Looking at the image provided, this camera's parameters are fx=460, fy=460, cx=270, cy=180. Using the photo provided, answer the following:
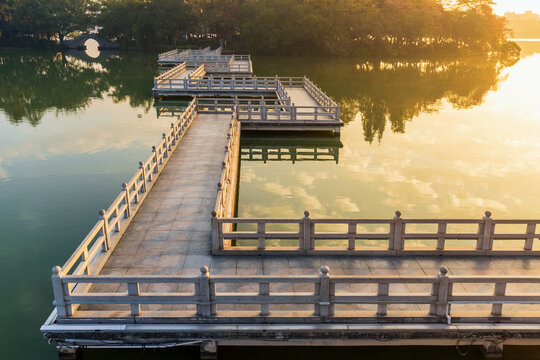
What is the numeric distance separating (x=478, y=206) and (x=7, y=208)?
18.5 metres

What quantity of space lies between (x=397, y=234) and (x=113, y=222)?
23.1 ft

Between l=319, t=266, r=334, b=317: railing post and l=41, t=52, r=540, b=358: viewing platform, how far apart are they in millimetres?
21

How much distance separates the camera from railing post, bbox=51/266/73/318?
8.22 m

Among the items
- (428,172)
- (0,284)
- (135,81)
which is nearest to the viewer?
(0,284)

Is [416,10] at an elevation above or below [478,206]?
above

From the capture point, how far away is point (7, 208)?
17578 mm

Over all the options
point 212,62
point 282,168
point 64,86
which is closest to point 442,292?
point 282,168

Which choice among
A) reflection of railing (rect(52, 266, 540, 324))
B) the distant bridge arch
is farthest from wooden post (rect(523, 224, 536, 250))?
the distant bridge arch

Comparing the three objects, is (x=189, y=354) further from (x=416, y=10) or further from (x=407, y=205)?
(x=416, y=10)

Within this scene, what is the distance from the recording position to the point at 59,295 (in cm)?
831

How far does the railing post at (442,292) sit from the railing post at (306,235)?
3347 millimetres

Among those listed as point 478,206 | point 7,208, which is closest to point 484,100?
point 478,206

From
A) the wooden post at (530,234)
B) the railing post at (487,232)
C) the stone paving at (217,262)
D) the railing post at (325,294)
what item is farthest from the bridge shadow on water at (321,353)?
the wooden post at (530,234)

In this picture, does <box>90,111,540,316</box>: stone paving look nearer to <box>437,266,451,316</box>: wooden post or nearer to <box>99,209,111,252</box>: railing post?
<box>99,209,111,252</box>: railing post
